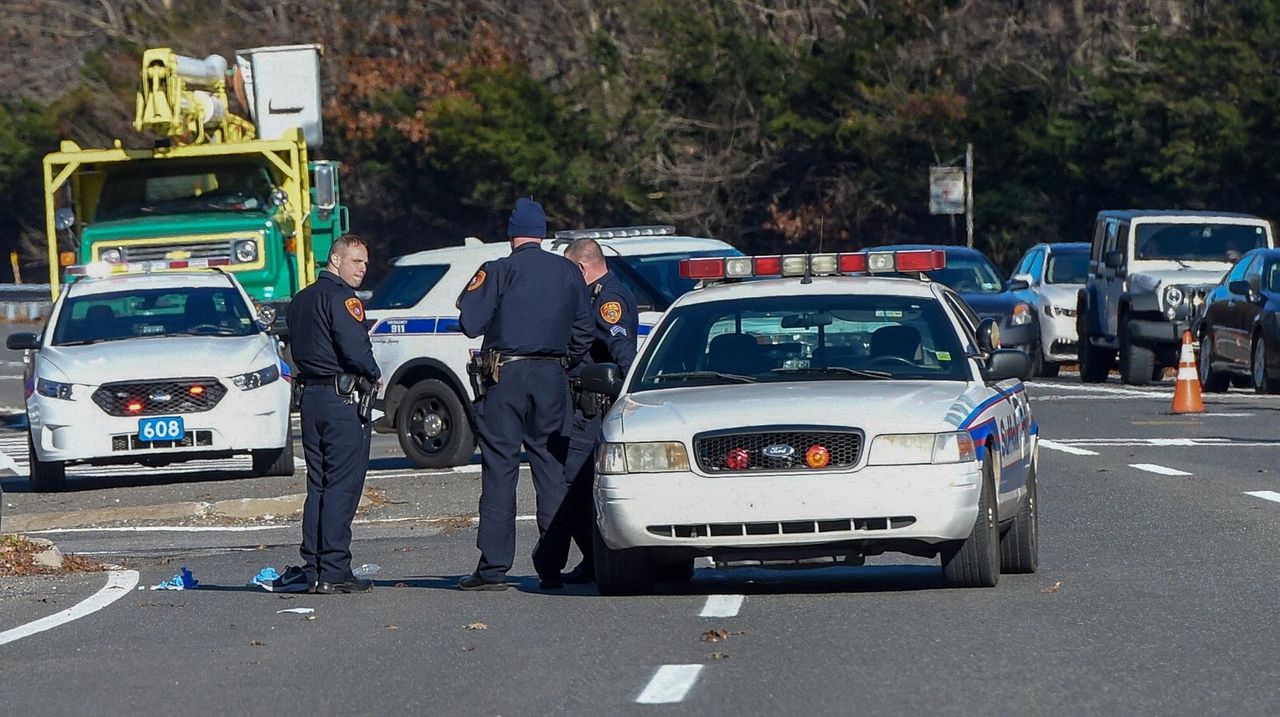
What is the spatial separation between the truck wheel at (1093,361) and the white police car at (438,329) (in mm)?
10999

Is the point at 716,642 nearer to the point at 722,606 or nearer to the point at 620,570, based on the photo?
the point at 722,606

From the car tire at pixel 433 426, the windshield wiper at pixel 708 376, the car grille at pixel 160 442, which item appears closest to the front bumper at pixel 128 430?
the car grille at pixel 160 442

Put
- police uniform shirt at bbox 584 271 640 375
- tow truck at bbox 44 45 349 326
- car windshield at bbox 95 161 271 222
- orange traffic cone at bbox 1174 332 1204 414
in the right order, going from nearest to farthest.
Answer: police uniform shirt at bbox 584 271 640 375 → orange traffic cone at bbox 1174 332 1204 414 → tow truck at bbox 44 45 349 326 → car windshield at bbox 95 161 271 222

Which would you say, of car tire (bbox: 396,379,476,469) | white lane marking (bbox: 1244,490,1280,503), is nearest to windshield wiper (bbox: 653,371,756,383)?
white lane marking (bbox: 1244,490,1280,503)

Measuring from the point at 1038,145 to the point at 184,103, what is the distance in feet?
78.1

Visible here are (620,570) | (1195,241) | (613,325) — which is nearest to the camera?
(620,570)

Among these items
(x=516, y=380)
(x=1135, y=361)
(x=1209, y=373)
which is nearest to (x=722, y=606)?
(x=516, y=380)

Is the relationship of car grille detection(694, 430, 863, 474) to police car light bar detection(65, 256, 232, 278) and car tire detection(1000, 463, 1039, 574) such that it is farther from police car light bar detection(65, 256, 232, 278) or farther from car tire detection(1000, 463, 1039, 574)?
police car light bar detection(65, 256, 232, 278)

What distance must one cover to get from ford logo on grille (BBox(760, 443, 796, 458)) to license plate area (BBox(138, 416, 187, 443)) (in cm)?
888

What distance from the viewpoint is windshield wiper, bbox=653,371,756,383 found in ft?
35.8

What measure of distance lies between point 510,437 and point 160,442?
7.60 m

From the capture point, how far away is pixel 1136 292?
1093 inches

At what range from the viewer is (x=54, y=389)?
18.3 meters

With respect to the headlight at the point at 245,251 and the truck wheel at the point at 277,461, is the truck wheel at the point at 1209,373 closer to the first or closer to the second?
the headlight at the point at 245,251
